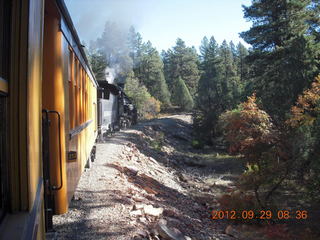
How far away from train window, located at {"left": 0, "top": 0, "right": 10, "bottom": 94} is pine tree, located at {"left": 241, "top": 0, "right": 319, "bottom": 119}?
58.6 feet

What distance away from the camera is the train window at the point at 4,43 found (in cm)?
138

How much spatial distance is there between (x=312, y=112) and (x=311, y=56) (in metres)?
5.67

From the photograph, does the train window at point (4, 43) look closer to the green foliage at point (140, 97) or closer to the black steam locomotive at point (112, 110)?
the black steam locomotive at point (112, 110)

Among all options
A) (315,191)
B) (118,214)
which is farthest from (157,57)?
(118,214)

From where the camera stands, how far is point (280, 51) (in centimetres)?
2138

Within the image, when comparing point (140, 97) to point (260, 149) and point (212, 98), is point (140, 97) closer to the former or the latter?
point (212, 98)

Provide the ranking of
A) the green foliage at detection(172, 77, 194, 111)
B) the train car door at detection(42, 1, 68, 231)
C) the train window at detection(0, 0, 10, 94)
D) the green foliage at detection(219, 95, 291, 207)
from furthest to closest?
the green foliage at detection(172, 77, 194, 111)
the green foliage at detection(219, 95, 291, 207)
the train car door at detection(42, 1, 68, 231)
the train window at detection(0, 0, 10, 94)

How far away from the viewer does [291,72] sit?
60.8 feet

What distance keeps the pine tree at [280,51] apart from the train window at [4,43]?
58.6 feet

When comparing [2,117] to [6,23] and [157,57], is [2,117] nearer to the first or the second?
[6,23]

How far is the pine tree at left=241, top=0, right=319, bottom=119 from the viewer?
18.4m

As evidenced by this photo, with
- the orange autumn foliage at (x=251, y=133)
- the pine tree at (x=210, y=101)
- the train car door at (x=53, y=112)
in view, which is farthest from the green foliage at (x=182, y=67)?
the train car door at (x=53, y=112)

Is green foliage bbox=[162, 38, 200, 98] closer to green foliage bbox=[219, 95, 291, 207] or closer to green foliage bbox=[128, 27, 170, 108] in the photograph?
green foliage bbox=[128, 27, 170, 108]

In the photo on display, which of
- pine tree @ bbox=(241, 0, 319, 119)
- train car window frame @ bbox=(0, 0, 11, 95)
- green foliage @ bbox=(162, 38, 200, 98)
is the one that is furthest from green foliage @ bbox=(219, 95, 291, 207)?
green foliage @ bbox=(162, 38, 200, 98)
